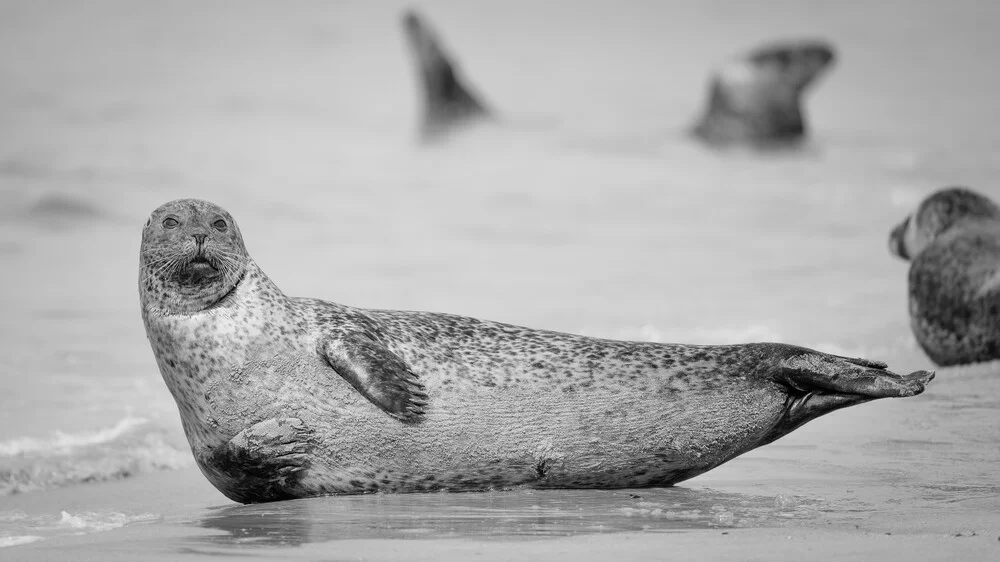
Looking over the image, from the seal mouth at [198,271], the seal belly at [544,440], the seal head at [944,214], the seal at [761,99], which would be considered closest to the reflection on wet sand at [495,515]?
the seal belly at [544,440]

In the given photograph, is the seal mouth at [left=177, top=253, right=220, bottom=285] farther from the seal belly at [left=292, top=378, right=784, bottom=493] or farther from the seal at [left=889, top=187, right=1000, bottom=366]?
the seal at [left=889, top=187, right=1000, bottom=366]

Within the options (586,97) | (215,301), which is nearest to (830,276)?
(215,301)

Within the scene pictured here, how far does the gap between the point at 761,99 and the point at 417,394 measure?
1799 centimetres

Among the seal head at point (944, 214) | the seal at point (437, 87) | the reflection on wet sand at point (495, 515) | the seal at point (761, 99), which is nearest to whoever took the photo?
the reflection on wet sand at point (495, 515)

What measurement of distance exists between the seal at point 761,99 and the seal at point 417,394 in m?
16.9

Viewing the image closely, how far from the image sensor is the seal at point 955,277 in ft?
25.0

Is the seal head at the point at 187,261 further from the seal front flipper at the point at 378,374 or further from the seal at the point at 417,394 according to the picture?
the seal front flipper at the point at 378,374

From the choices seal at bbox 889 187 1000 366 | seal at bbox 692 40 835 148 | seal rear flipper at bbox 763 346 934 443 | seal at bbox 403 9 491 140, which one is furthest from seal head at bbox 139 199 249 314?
seal at bbox 403 9 491 140

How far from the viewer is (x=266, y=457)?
4867 millimetres

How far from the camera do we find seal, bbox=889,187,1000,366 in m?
7.63

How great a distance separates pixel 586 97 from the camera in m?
27.3

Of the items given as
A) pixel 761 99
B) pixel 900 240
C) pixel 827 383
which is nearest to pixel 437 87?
pixel 761 99

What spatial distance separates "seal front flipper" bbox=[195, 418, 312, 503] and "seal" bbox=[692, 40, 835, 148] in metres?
17.5

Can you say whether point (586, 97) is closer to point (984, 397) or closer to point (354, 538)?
point (984, 397)
